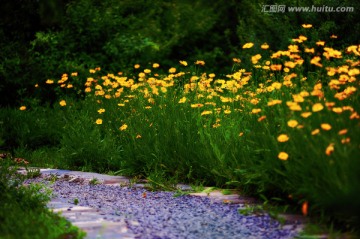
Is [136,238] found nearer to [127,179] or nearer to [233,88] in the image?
[127,179]

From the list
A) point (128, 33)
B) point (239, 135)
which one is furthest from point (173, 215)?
point (128, 33)

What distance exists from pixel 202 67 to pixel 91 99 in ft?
17.9

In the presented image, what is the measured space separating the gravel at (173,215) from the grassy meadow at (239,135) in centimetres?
32

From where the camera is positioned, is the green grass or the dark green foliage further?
the dark green foliage

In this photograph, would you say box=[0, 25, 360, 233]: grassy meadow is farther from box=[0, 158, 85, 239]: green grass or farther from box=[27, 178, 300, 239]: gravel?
box=[0, 158, 85, 239]: green grass

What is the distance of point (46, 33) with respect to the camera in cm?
1243

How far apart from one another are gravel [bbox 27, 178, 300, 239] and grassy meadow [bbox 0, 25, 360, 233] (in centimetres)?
32

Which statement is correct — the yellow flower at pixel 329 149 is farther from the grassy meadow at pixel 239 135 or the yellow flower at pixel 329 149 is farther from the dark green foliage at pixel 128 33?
the dark green foliage at pixel 128 33

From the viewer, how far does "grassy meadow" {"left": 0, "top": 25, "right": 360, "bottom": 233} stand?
13.3 feet

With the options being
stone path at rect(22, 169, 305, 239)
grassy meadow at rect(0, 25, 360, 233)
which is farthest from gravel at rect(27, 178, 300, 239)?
grassy meadow at rect(0, 25, 360, 233)

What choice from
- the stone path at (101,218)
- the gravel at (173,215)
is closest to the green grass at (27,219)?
the stone path at (101,218)

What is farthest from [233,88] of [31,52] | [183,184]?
[31,52]

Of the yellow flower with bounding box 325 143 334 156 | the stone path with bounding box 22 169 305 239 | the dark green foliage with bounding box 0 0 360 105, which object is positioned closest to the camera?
the yellow flower with bounding box 325 143 334 156

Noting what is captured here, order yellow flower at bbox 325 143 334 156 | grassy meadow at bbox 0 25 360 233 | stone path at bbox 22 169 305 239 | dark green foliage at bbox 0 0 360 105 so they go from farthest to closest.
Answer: dark green foliage at bbox 0 0 360 105
grassy meadow at bbox 0 25 360 233
stone path at bbox 22 169 305 239
yellow flower at bbox 325 143 334 156
